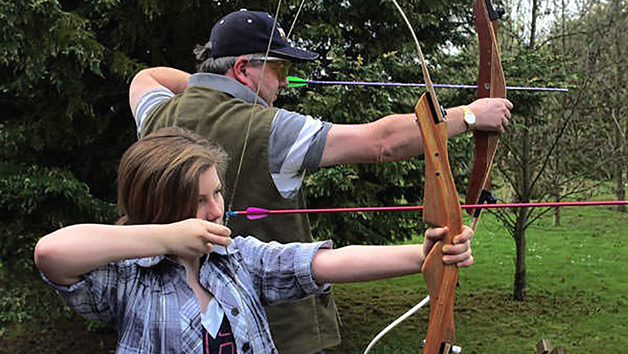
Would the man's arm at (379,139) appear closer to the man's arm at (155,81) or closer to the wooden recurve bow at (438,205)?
the wooden recurve bow at (438,205)

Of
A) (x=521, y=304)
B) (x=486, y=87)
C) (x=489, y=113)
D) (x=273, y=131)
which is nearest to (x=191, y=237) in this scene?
(x=273, y=131)

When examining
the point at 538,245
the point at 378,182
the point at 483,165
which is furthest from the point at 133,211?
the point at 538,245

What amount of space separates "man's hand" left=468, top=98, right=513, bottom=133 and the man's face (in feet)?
1.79

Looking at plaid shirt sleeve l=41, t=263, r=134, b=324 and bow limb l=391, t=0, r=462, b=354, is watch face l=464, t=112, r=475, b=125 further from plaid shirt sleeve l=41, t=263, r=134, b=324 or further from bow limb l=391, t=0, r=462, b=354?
plaid shirt sleeve l=41, t=263, r=134, b=324

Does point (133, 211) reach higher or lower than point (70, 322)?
higher

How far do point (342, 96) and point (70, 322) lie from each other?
3.08 metres

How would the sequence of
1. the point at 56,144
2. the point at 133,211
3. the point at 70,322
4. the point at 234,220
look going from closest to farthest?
the point at 133,211 < the point at 234,220 < the point at 56,144 < the point at 70,322

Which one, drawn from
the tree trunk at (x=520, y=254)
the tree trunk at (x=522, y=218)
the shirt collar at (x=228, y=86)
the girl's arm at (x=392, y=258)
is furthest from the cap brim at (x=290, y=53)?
the tree trunk at (x=520, y=254)

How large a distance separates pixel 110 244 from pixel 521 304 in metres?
6.06

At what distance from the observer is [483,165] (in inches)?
80.0

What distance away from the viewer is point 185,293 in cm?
134

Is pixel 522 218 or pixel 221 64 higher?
pixel 221 64

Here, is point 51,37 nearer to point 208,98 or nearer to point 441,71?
point 208,98

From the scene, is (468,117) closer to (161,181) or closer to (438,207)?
(438,207)
